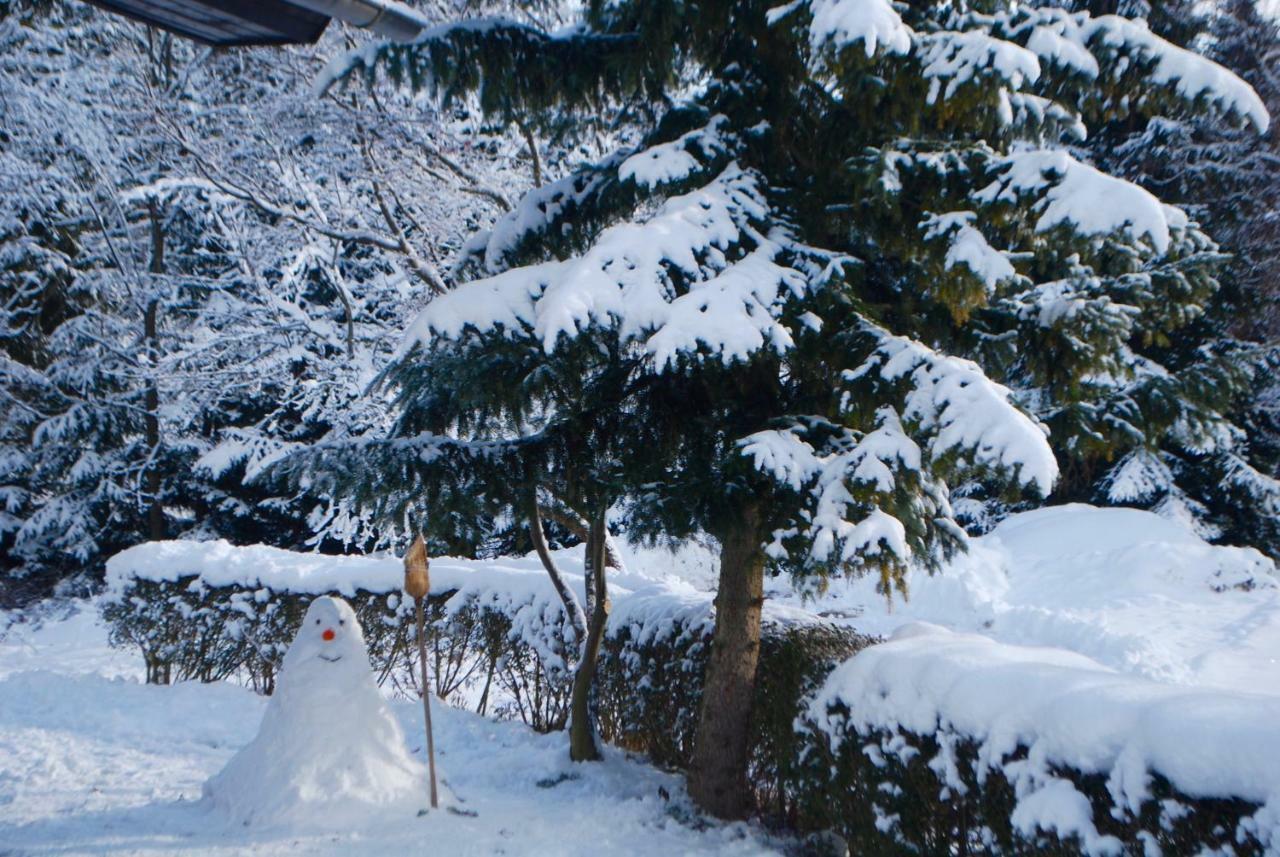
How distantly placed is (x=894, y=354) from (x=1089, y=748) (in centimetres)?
164

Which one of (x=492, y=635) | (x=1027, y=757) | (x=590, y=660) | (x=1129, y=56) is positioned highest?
A: (x=1129, y=56)

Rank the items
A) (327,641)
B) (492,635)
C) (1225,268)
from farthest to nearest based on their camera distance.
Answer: (1225,268), (492,635), (327,641)

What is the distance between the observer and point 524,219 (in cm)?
523

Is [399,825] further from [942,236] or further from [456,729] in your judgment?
[942,236]

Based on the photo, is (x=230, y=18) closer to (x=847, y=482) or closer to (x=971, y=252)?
(x=847, y=482)

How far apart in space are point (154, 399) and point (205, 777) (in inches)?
432

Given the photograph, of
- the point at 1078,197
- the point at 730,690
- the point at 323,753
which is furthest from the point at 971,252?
the point at 323,753

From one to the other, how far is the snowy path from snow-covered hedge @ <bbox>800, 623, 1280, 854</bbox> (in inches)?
36.2

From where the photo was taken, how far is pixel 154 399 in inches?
586

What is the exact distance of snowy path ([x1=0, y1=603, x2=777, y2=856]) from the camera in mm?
4242

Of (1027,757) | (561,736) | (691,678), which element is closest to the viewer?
(1027,757)

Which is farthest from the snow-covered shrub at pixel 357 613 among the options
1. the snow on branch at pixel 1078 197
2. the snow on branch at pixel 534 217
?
the snow on branch at pixel 1078 197

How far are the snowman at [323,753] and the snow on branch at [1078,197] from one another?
13.1ft

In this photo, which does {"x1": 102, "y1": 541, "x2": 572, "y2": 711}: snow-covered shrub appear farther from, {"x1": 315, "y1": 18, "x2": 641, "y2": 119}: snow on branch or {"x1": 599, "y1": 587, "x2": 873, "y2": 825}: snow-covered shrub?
{"x1": 315, "y1": 18, "x2": 641, "y2": 119}: snow on branch
